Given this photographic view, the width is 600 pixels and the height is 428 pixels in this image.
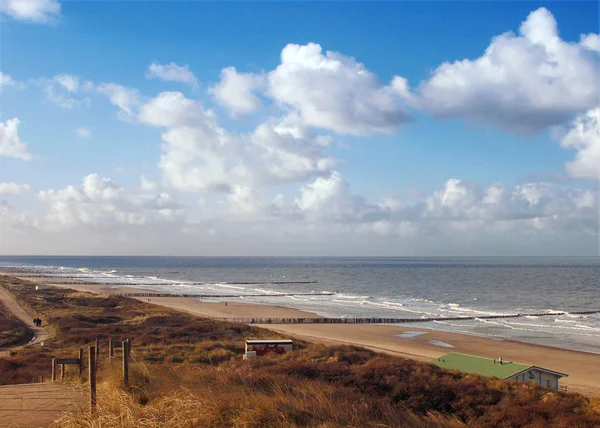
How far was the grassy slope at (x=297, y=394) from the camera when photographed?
7.29 m

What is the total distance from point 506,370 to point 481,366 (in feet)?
3.30

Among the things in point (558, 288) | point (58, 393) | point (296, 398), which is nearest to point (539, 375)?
point (296, 398)

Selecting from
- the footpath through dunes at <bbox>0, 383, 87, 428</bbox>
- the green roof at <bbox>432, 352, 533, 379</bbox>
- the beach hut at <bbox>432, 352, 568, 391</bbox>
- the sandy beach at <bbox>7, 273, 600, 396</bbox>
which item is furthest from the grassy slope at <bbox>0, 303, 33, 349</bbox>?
the beach hut at <bbox>432, 352, 568, 391</bbox>

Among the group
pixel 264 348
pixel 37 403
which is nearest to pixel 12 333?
pixel 264 348

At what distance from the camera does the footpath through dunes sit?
8.51 m

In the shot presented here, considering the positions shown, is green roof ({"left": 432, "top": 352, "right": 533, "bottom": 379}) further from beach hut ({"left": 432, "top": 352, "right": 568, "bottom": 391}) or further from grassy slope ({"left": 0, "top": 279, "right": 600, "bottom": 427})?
grassy slope ({"left": 0, "top": 279, "right": 600, "bottom": 427})

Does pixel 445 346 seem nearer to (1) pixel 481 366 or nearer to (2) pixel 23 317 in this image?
(1) pixel 481 366

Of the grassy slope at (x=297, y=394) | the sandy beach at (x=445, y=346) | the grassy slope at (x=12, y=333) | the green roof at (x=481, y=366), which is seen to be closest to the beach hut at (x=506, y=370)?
the green roof at (x=481, y=366)

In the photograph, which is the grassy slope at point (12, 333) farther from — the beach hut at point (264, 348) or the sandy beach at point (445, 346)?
the sandy beach at point (445, 346)

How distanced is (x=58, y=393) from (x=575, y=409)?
13726 mm

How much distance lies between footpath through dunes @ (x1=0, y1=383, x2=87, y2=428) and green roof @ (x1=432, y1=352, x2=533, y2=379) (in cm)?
1550

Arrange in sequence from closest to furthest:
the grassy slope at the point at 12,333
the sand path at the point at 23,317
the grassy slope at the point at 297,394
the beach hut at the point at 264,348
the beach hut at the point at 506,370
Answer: the grassy slope at the point at 297,394, the beach hut at the point at 506,370, the beach hut at the point at 264,348, the grassy slope at the point at 12,333, the sand path at the point at 23,317

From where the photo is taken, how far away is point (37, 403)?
9.85 metres

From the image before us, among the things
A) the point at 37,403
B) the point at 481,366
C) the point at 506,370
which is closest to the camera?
the point at 37,403
